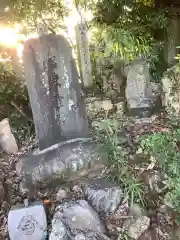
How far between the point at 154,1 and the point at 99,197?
406cm

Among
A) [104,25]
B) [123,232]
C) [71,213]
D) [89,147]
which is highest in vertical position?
[104,25]

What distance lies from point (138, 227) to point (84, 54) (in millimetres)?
A: 3626

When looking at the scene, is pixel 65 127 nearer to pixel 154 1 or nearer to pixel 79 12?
pixel 79 12

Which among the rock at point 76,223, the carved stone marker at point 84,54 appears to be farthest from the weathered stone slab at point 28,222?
the carved stone marker at point 84,54

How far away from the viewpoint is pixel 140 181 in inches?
165

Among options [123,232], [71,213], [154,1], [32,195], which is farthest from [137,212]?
[154,1]

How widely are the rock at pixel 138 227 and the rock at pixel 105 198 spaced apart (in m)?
0.35

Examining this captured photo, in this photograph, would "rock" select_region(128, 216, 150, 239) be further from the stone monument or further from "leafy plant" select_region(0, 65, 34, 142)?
"leafy plant" select_region(0, 65, 34, 142)

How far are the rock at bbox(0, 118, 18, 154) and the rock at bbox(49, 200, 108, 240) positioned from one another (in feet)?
5.28

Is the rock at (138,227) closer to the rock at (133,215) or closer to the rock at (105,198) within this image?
the rock at (133,215)

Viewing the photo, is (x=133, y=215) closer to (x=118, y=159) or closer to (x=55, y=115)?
(x=118, y=159)

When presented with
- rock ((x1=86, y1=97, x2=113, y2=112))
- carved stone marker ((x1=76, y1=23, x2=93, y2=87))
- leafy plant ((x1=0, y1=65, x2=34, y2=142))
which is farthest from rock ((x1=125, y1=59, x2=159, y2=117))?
leafy plant ((x1=0, y1=65, x2=34, y2=142))

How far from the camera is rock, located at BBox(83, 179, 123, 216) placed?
13.1 ft

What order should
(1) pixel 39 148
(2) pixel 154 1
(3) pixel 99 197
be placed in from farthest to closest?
(2) pixel 154 1
(1) pixel 39 148
(3) pixel 99 197
